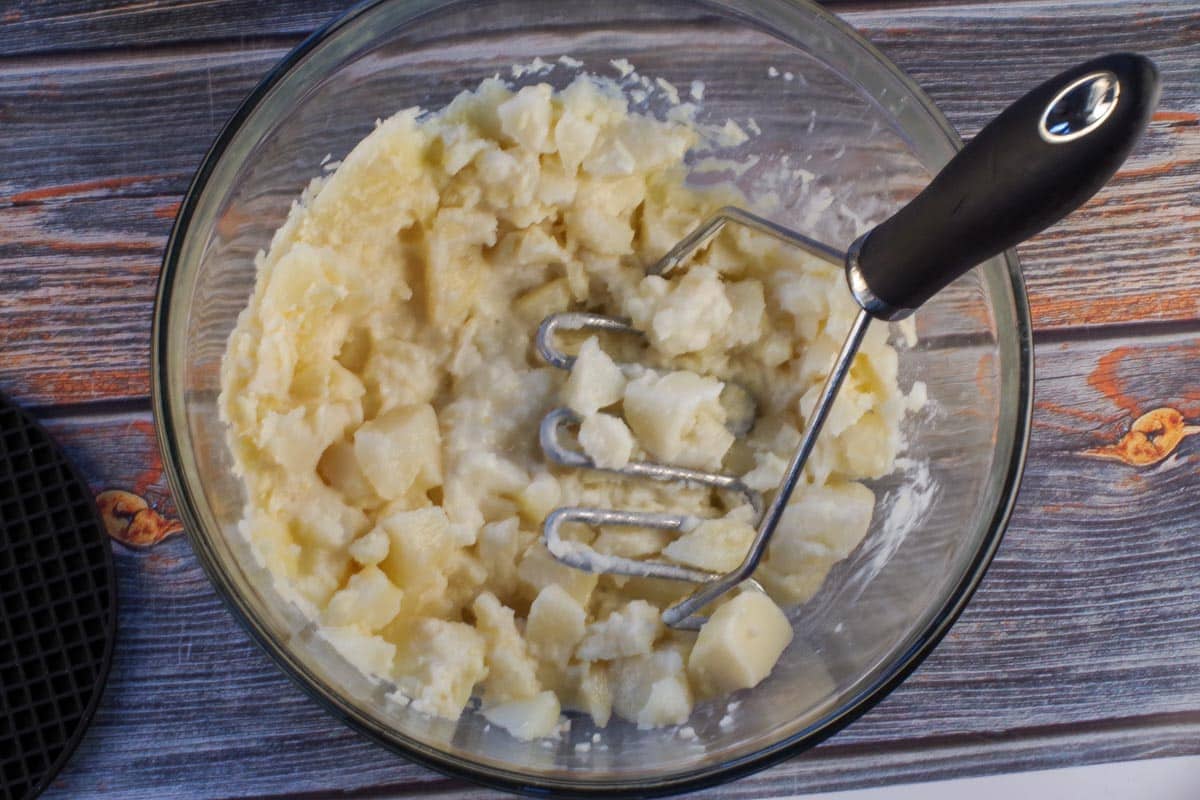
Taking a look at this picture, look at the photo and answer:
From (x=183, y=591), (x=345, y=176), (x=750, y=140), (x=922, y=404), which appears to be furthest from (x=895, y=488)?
(x=183, y=591)

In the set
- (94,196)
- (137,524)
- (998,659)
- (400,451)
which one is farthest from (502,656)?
(94,196)

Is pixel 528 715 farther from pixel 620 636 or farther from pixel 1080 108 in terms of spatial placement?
pixel 1080 108

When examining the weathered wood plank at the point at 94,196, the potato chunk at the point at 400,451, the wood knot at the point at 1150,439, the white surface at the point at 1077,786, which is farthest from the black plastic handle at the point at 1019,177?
the weathered wood plank at the point at 94,196

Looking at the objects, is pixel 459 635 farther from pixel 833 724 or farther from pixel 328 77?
pixel 328 77

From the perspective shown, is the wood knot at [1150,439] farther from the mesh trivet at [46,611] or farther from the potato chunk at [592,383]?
the mesh trivet at [46,611]

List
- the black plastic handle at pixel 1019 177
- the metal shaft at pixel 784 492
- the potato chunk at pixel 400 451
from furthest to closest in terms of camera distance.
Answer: the potato chunk at pixel 400 451, the metal shaft at pixel 784 492, the black plastic handle at pixel 1019 177

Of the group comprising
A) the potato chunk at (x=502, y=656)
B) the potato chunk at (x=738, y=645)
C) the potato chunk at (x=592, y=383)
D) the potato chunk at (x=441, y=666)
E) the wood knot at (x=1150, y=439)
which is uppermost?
the wood knot at (x=1150, y=439)
